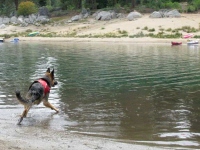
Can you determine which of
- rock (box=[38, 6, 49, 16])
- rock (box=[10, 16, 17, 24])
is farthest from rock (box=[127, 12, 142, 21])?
rock (box=[10, 16, 17, 24])

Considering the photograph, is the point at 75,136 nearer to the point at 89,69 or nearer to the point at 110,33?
the point at 89,69

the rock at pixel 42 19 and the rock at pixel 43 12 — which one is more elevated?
the rock at pixel 43 12

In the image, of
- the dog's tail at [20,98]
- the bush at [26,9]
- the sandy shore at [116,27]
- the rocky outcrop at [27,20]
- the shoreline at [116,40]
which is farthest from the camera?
the bush at [26,9]

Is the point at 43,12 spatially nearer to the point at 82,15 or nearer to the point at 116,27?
the point at 82,15

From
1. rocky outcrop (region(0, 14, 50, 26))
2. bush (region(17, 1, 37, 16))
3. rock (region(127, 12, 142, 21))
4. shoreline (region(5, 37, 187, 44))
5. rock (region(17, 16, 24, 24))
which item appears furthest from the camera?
bush (region(17, 1, 37, 16))

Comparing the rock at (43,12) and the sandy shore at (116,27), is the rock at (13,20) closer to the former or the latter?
the rock at (43,12)

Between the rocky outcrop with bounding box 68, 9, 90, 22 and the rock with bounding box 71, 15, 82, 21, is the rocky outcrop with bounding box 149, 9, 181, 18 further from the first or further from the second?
the rock with bounding box 71, 15, 82, 21

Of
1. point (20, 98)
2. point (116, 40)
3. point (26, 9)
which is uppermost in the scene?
point (26, 9)

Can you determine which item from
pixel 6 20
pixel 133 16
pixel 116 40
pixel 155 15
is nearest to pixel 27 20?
pixel 6 20

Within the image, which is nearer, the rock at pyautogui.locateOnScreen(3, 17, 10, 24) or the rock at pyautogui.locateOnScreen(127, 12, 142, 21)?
the rock at pyautogui.locateOnScreen(127, 12, 142, 21)

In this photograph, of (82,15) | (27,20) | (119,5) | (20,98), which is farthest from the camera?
(27,20)

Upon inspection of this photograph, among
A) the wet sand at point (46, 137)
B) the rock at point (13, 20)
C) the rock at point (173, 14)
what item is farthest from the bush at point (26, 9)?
the wet sand at point (46, 137)

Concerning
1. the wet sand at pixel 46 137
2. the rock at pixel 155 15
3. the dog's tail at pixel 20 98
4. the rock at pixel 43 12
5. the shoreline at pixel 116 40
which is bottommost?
the shoreline at pixel 116 40

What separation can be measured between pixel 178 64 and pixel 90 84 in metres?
10.4
